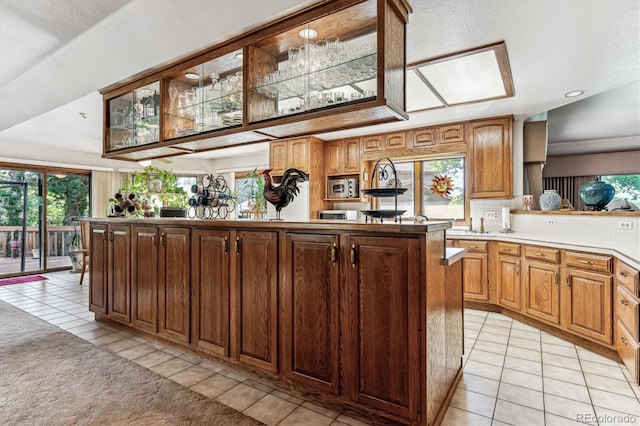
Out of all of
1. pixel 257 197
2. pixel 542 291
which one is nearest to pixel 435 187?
A: pixel 542 291

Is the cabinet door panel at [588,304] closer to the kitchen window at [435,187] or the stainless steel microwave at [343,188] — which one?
the kitchen window at [435,187]

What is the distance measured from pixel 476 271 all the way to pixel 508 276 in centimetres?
35

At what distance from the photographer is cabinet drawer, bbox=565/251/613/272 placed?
2.66 m

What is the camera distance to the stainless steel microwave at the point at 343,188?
206 inches

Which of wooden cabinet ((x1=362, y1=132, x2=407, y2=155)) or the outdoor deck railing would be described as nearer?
wooden cabinet ((x1=362, y1=132, x2=407, y2=155))

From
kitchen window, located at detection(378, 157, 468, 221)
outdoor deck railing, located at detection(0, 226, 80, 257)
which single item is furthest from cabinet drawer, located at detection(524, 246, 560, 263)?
outdoor deck railing, located at detection(0, 226, 80, 257)

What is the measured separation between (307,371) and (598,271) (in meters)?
2.51

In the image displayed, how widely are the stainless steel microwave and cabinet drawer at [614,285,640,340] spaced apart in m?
3.31

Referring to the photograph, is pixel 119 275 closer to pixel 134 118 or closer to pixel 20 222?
pixel 134 118

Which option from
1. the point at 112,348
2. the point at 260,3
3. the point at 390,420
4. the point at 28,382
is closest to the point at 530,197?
the point at 390,420

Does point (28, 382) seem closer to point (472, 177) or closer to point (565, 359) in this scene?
point (565, 359)

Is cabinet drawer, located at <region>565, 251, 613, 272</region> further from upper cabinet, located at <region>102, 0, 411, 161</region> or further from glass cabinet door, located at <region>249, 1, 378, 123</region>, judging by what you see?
glass cabinet door, located at <region>249, 1, 378, 123</region>

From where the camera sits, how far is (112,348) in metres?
2.80

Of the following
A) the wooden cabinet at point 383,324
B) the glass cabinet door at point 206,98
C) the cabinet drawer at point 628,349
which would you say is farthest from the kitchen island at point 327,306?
the cabinet drawer at point 628,349
